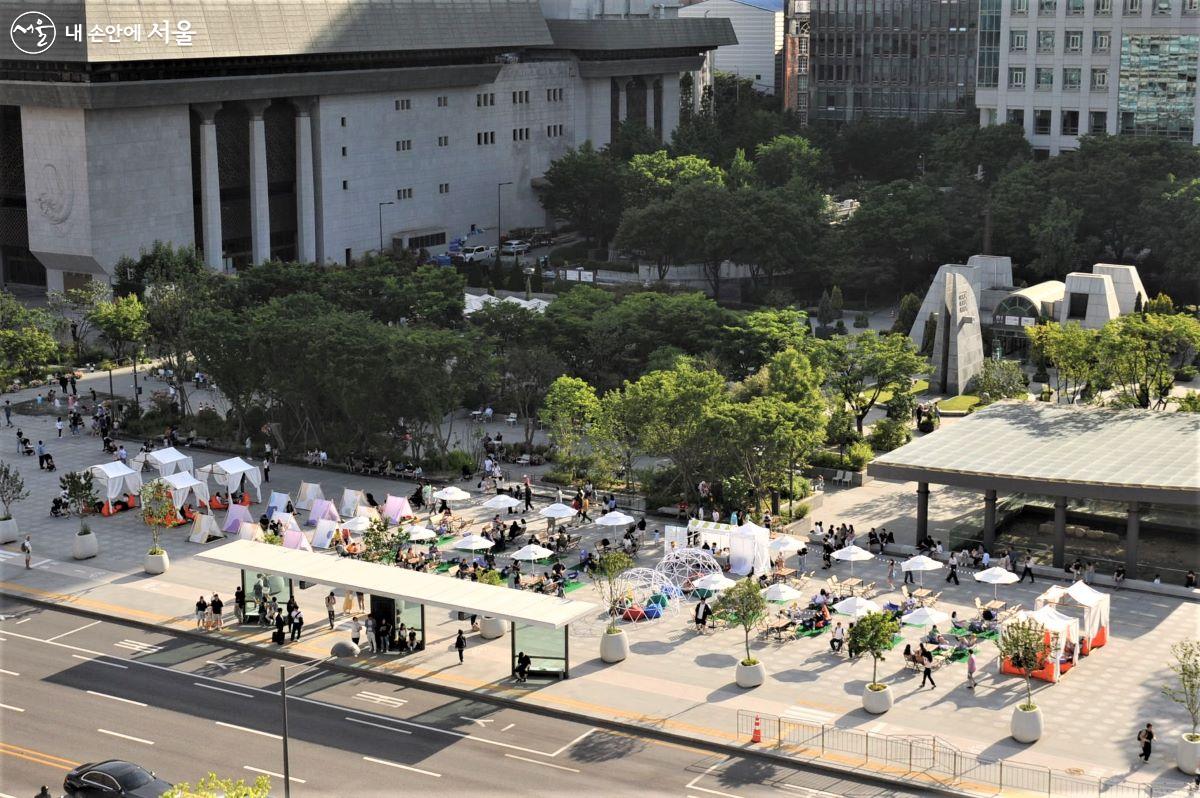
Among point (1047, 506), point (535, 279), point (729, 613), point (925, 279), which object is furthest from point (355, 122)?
point (729, 613)

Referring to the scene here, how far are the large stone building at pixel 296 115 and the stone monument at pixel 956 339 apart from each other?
62507mm

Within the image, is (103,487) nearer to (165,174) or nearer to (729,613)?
(729,613)

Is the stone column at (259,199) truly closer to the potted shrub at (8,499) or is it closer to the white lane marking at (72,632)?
the potted shrub at (8,499)

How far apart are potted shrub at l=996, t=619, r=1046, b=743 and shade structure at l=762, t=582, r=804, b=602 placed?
29.8 feet

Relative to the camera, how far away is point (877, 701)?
61.0 m

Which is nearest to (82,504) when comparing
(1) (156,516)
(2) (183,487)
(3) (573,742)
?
(2) (183,487)

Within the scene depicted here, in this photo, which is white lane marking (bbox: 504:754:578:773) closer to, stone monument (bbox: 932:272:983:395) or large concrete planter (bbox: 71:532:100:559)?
large concrete planter (bbox: 71:532:100:559)

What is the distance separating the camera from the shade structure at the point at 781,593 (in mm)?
70500

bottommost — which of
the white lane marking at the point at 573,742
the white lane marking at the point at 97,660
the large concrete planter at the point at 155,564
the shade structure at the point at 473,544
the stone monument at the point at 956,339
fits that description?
the white lane marking at the point at 573,742

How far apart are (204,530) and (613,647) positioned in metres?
27.2

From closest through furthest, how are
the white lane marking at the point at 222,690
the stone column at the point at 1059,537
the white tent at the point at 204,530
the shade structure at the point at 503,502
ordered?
the white lane marking at the point at 222,690, the stone column at the point at 1059,537, the white tent at the point at 204,530, the shade structure at the point at 503,502

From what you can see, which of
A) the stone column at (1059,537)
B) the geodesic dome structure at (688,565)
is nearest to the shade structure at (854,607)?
the geodesic dome structure at (688,565)

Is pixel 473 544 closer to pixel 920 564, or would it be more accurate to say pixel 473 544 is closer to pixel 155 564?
pixel 155 564

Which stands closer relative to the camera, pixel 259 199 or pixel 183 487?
pixel 183 487
